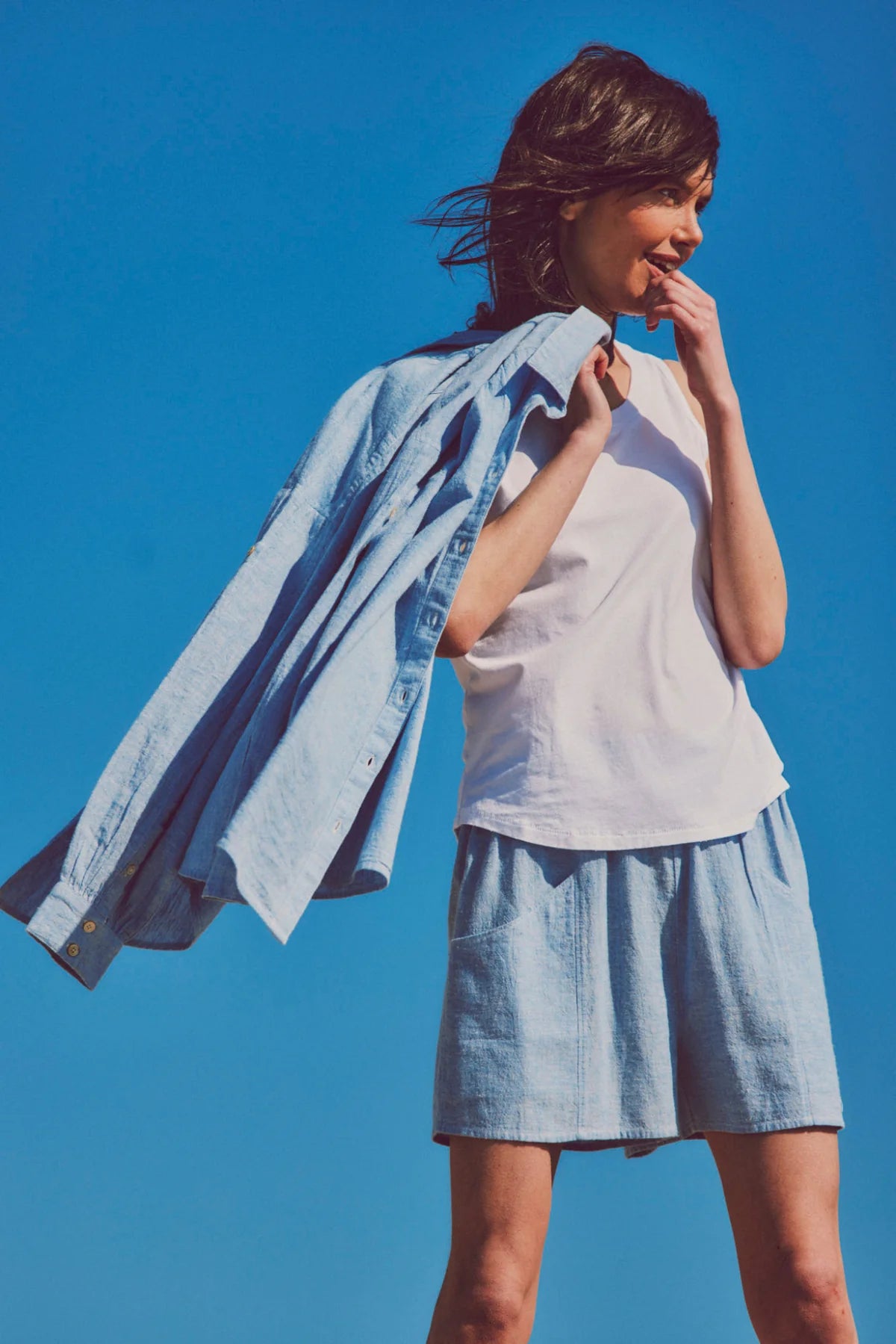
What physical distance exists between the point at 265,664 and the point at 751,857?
1.57 ft

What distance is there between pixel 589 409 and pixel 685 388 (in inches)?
8.8

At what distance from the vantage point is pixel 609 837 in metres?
1.25

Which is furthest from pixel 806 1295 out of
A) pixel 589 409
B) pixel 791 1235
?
pixel 589 409

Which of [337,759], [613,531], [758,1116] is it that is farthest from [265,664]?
[758,1116]

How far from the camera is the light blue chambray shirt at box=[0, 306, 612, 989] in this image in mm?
1135

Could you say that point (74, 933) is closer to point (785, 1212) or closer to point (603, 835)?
point (603, 835)

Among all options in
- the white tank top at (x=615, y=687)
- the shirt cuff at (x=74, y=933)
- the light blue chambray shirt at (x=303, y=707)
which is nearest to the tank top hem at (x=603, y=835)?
the white tank top at (x=615, y=687)

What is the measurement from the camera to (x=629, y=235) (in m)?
1.46

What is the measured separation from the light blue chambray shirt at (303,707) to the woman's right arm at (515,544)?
0.02 meters

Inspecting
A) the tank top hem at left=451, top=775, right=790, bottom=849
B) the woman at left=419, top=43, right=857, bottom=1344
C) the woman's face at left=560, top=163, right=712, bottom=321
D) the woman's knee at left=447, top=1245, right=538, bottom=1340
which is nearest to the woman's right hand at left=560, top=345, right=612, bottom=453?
the woman at left=419, top=43, right=857, bottom=1344

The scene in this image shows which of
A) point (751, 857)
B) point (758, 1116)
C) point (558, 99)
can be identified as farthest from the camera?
point (558, 99)

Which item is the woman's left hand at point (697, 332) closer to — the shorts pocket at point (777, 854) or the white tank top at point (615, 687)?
the white tank top at point (615, 687)

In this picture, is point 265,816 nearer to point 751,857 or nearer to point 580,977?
point 580,977

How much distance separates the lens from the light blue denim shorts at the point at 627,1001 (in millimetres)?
1193
